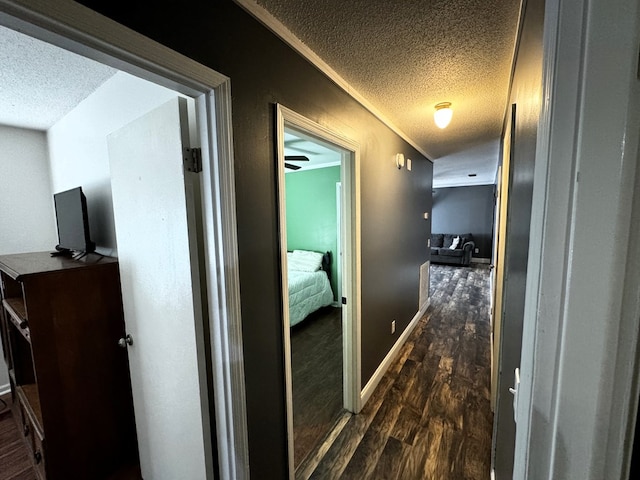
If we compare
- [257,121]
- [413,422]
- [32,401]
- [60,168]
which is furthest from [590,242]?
[60,168]

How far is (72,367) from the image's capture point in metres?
1.51

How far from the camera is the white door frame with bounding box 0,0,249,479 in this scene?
0.69 metres

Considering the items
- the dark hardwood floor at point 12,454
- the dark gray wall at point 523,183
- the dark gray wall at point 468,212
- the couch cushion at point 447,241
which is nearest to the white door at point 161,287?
the dark hardwood floor at point 12,454

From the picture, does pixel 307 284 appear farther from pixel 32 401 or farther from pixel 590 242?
pixel 590 242

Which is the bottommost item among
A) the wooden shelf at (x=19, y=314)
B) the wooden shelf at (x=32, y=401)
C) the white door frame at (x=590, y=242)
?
the wooden shelf at (x=32, y=401)

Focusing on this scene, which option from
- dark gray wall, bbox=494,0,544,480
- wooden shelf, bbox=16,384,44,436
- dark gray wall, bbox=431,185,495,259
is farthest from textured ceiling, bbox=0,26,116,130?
dark gray wall, bbox=431,185,495,259

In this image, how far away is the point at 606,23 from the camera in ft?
1.22

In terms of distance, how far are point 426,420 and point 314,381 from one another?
39.6 inches

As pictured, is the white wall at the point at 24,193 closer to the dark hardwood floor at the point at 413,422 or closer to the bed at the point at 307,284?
the dark hardwood floor at the point at 413,422

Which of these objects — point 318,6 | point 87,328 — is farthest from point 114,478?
point 318,6

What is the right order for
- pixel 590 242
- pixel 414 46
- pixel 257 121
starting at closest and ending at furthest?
pixel 590 242 < pixel 257 121 < pixel 414 46

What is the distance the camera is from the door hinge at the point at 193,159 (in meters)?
1.02

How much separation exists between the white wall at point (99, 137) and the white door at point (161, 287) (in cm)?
30

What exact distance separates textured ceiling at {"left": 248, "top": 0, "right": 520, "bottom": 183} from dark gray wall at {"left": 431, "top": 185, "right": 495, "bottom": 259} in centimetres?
683
